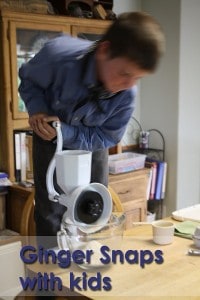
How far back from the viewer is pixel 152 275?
3.86ft

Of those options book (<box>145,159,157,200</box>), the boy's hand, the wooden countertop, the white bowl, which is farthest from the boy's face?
book (<box>145,159,157,200</box>)

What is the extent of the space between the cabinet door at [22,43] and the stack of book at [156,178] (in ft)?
3.51

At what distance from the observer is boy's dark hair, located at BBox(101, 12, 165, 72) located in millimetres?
1000

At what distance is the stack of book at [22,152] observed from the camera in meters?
2.58

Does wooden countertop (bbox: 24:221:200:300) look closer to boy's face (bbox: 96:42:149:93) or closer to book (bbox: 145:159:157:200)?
boy's face (bbox: 96:42:149:93)

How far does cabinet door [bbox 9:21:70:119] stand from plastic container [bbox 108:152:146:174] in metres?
0.70

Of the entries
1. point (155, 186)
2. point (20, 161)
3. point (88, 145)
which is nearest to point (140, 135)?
point (155, 186)

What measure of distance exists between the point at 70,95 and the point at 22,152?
132 centimetres

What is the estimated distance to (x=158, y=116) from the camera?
3.37 meters

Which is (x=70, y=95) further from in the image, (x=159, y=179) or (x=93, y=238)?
(x=159, y=179)

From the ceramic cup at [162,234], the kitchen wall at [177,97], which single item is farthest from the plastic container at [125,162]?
the ceramic cup at [162,234]

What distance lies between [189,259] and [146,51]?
0.62 metres

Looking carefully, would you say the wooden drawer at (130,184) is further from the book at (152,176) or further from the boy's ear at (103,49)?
the boy's ear at (103,49)

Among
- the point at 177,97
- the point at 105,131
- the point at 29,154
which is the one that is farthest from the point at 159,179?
the point at 105,131
